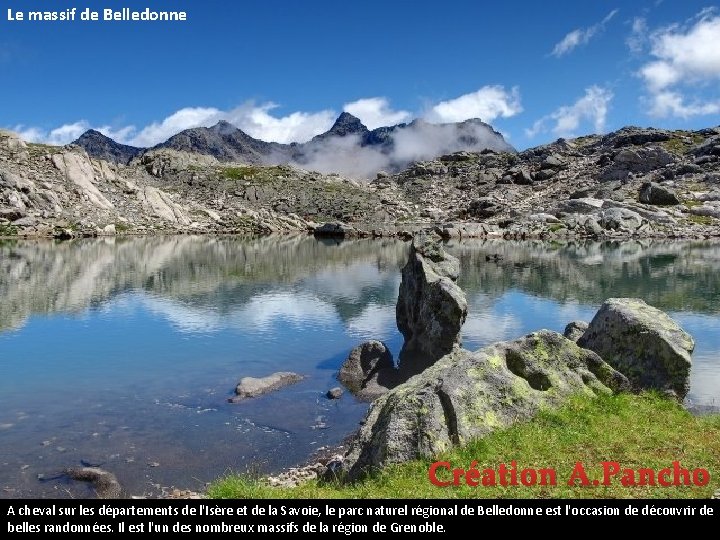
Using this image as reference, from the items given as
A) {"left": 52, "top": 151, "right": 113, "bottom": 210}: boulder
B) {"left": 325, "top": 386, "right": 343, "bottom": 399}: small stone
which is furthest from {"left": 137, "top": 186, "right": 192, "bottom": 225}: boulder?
{"left": 325, "top": 386, "right": 343, "bottom": 399}: small stone

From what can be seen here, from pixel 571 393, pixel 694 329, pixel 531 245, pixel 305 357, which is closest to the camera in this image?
pixel 571 393

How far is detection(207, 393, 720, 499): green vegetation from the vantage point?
1284cm

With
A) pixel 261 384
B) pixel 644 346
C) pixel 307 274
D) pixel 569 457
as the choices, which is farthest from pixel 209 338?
pixel 307 274

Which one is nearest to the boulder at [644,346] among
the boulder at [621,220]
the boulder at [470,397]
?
the boulder at [470,397]

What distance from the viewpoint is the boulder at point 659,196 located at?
7249 inches

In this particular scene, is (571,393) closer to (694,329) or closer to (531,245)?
(694,329)

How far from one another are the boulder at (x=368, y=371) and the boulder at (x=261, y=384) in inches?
128

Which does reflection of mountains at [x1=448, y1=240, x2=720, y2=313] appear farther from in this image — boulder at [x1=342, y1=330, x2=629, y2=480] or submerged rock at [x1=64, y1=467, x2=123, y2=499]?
submerged rock at [x1=64, y1=467, x2=123, y2=499]

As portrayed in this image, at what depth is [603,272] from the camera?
87.9 m

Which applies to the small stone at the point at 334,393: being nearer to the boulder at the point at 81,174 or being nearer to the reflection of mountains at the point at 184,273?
the reflection of mountains at the point at 184,273

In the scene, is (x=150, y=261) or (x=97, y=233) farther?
(x=97, y=233)
